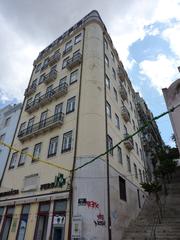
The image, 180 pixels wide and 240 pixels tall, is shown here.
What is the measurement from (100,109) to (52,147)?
16.1 ft

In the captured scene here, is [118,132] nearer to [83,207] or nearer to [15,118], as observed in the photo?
[83,207]

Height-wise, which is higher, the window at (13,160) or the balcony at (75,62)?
the balcony at (75,62)

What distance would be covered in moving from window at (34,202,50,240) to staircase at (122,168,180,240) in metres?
4.99

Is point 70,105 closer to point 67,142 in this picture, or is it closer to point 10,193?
point 67,142

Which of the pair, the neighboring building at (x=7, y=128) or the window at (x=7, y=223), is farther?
the neighboring building at (x=7, y=128)

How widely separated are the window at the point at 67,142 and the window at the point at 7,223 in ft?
20.3

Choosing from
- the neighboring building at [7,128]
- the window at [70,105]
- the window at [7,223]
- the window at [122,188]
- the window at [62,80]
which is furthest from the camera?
the neighboring building at [7,128]

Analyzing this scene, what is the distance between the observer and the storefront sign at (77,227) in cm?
1041

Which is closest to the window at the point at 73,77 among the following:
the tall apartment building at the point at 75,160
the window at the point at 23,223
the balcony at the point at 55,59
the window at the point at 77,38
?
the tall apartment building at the point at 75,160

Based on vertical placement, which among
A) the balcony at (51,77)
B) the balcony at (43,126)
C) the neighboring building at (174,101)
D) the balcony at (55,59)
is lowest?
the neighboring building at (174,101)

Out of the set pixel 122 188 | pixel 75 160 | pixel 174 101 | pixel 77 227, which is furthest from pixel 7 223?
pixel 174 101

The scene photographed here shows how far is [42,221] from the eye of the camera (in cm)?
1294

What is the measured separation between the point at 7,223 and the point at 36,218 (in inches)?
134

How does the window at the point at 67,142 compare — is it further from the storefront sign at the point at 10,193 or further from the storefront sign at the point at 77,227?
the storefront sign at the point at 10,193
